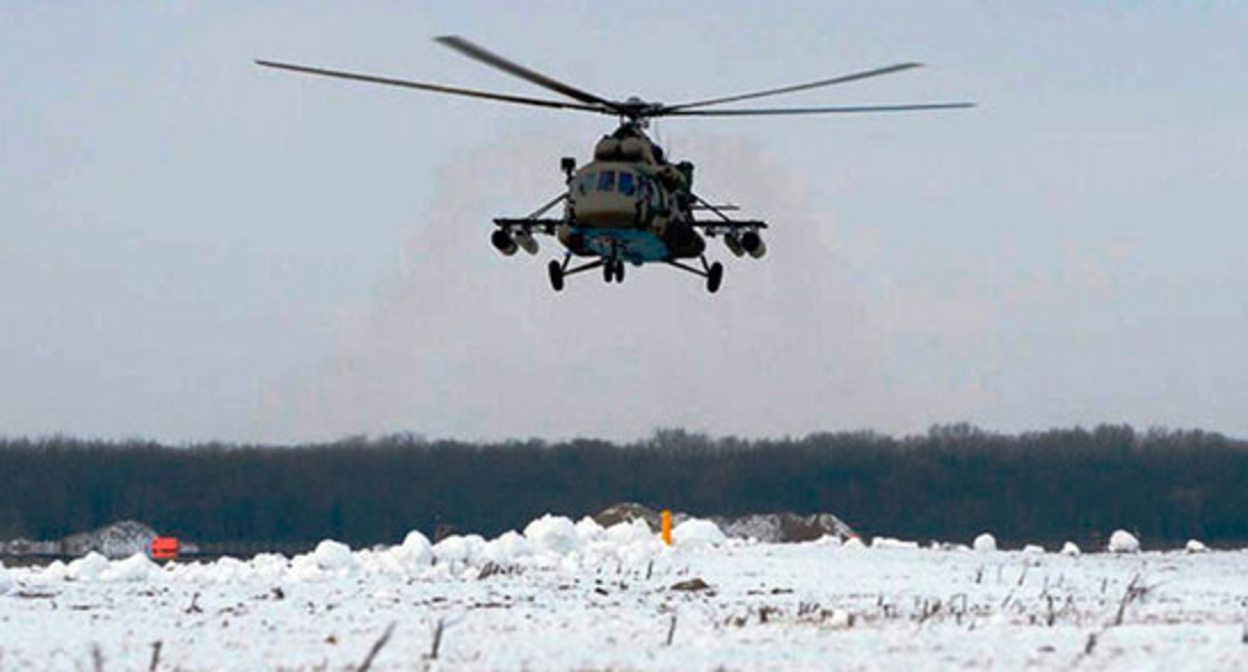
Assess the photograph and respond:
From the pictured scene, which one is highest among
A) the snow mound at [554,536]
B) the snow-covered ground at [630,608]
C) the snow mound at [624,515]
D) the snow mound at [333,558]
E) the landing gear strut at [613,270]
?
the landing gear strut at [613,270]

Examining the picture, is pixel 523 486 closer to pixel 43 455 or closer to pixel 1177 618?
pixel 43 455

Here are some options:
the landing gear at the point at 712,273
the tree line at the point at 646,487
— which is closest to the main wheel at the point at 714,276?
the landing gear at the point at 712,273

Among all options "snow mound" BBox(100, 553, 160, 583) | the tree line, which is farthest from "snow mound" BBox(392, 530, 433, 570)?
the tree line

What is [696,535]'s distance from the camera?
121ft

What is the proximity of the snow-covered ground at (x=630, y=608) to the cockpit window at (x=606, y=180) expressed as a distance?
20.3 feet

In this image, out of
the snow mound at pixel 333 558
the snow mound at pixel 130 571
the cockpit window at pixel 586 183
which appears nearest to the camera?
the snow mound at pixel 130 571

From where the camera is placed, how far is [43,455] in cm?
17812

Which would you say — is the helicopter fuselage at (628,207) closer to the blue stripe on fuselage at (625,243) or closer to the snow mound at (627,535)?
the blue stripe on fuselage at (625,243)

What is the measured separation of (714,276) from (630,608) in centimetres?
1265

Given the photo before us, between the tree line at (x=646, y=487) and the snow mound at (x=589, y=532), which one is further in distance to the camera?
the tree line at (x=646, y=487)

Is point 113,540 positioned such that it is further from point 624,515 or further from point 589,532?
point 589,532

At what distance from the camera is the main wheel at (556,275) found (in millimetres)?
34594

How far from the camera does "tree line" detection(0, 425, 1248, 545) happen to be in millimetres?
150000

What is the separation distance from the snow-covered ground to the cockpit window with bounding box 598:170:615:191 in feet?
20.3
